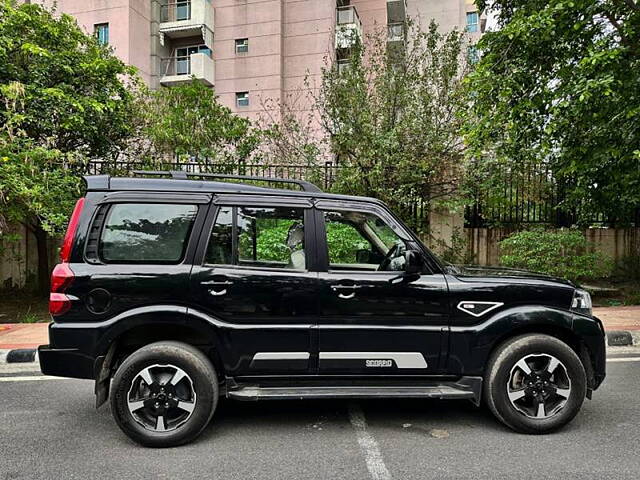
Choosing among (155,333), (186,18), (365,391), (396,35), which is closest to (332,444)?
(365,391)

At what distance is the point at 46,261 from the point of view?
10.2 m

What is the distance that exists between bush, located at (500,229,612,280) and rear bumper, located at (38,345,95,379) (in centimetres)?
782

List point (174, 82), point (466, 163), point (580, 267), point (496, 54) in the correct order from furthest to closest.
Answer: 1. point (174, 82)
2. point (466, 163)
3. point (580, 267)
4. point (496, 54)

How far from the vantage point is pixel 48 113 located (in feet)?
28.7

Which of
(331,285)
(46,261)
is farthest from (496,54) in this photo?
(46,261)

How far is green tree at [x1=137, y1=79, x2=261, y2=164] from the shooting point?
10.8m

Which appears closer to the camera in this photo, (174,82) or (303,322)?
(303,322)

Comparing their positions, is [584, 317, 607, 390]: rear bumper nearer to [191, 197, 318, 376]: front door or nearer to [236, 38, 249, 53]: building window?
[191, 197, 318, 376]: front door

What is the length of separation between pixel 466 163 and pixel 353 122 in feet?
8.67

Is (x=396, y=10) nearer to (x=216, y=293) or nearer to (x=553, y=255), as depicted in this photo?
(x=553, y=255)

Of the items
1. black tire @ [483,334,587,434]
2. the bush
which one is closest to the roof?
black tire @ [483,334,587,434]

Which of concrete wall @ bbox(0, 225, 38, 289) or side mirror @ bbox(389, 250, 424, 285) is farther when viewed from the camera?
concrete wall @ bbox(0, 225, 38, 289)

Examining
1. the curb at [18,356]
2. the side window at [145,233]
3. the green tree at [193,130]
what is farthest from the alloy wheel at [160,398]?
the green tree at [193,130]

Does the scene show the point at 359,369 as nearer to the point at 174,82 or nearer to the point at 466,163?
the point at 466,163
